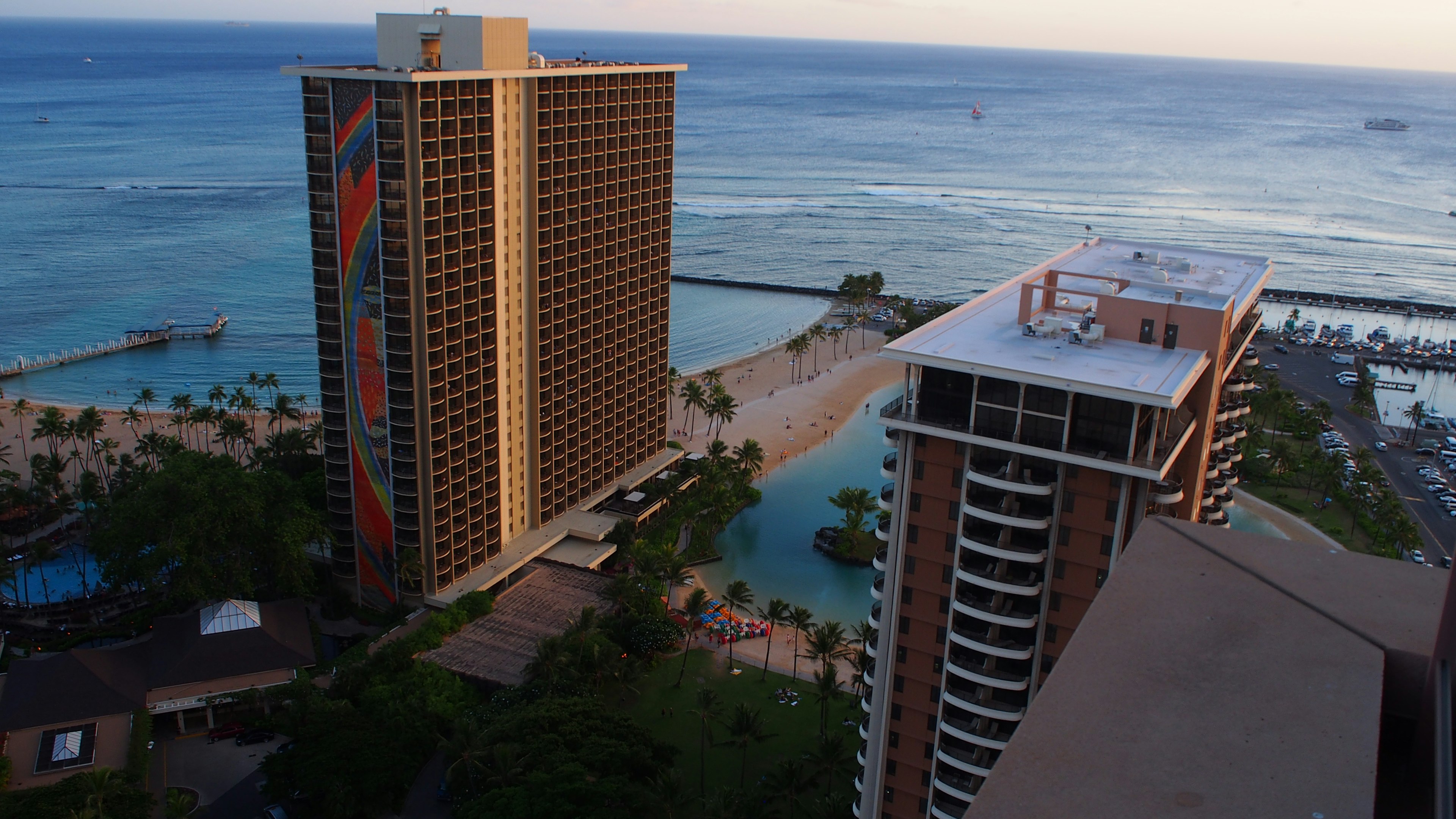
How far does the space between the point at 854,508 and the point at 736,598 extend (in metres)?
21.2

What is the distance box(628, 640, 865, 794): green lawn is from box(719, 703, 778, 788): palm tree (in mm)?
239

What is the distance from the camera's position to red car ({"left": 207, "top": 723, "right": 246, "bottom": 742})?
5641 cm

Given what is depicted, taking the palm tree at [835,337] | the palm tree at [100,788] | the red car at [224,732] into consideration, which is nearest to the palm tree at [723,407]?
the palm tree at [835,337]

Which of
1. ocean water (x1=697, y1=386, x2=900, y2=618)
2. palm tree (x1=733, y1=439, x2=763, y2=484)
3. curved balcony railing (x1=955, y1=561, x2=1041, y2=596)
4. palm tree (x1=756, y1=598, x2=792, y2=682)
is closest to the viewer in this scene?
curved balcony railing (x1=955, y1=561, x2=1041, y2=596)

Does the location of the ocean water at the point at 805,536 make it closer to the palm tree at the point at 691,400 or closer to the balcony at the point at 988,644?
the palm tree at the point at 691,400

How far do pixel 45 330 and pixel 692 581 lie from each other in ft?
336

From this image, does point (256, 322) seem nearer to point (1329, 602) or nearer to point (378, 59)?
point (378, 59)

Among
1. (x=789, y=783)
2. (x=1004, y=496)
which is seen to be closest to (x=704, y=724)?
(x=789, y=783)

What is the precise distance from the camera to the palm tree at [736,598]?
63.7 m

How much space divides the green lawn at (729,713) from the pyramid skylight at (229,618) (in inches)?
825

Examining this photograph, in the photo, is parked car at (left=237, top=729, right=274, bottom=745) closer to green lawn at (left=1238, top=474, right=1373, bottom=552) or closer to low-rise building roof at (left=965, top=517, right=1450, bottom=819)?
low-rise building roof at (left=965, top=517, right=1450, bottom=819)

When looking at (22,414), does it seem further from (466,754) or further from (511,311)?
(466,754)

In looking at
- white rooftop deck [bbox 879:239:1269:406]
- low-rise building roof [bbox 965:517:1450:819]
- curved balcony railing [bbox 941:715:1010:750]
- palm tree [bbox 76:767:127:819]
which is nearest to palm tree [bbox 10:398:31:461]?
palm tree [bbox 76:767:127:819]

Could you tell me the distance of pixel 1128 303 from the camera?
46438 millimetres
